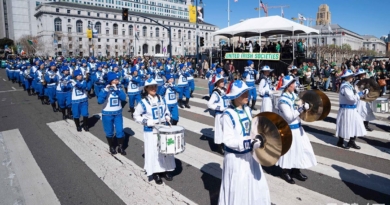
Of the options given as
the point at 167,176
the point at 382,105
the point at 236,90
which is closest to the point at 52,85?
the point at 167,176

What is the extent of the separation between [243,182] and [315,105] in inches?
101

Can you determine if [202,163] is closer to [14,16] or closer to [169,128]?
[169,128]

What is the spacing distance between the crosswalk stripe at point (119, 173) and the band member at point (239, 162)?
141 cm

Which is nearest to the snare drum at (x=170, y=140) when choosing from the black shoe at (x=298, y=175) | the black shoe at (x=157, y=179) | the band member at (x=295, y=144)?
the black shoe at (x=157, y=179)

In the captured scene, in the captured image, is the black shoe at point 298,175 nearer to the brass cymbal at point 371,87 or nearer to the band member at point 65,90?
the brass cymbal at point 371,87

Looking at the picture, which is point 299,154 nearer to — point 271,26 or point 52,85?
point 52,85

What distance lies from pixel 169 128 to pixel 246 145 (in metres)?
1.89

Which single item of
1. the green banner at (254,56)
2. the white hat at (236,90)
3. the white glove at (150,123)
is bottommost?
the white glove at (150,123)

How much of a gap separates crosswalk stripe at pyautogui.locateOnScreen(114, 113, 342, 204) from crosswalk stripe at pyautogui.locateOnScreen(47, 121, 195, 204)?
1.20 metres

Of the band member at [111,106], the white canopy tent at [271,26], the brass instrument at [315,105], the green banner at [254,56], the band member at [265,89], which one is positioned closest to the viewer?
the brass instrument at [315,105]

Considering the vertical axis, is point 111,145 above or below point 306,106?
below

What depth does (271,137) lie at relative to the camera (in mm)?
3393

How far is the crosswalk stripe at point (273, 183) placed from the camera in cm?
491

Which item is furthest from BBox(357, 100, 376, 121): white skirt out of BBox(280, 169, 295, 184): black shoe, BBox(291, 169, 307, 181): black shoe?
BBox(280, 169, 295, 184): black shoe
